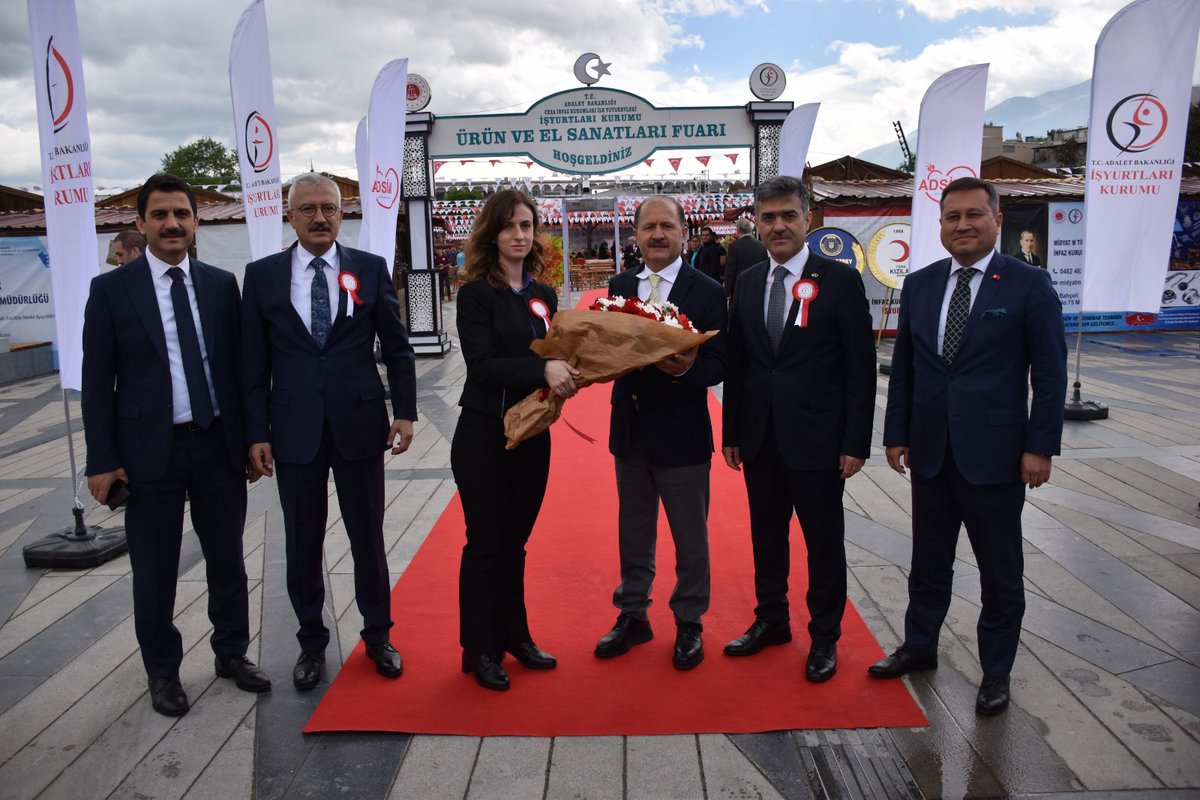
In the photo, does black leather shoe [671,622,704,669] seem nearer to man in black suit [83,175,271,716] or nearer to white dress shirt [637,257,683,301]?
white dress shirt [637,257,683,301]

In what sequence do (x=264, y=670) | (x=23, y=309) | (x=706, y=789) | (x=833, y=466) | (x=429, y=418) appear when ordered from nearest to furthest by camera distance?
(x=706, y=789) → (x=833, y=466) → (x=264, y=670) → (x=429, y=418) → (x=23, y=309)

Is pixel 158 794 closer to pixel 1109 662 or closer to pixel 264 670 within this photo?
pixel 264 670

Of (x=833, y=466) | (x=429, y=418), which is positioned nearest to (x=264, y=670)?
(x=833, y=466)

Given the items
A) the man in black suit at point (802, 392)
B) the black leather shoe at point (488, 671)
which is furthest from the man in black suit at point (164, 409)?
the man in black suit at point (802, 392)

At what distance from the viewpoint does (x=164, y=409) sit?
2.73 m

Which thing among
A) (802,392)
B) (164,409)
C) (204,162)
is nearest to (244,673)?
(164,409)

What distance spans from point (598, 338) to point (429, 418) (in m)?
5.42

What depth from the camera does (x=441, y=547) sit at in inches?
168

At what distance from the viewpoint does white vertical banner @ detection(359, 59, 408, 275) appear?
28.1 ft

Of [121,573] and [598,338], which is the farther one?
[121,573]

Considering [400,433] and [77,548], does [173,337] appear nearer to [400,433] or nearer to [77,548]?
[400,433]

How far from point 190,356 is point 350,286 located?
23.1 inches

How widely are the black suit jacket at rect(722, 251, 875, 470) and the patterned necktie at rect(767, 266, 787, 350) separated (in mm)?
28

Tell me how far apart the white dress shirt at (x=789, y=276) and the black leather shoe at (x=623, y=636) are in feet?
4.24
